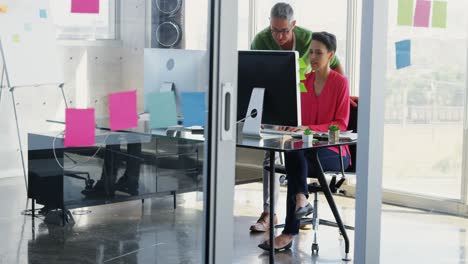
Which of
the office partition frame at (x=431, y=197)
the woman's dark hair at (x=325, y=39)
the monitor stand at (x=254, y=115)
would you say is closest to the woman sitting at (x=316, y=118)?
the woman's dark hair at (x=325, y=39)

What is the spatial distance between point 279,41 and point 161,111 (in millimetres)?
2770

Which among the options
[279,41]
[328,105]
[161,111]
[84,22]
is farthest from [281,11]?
[84,22]

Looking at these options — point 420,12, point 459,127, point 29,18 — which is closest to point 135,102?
point 29,18

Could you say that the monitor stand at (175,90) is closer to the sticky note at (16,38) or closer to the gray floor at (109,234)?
the gray floor at (109,234)

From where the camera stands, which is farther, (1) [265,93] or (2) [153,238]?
(1) [265,93]

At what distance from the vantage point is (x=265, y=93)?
467 cm

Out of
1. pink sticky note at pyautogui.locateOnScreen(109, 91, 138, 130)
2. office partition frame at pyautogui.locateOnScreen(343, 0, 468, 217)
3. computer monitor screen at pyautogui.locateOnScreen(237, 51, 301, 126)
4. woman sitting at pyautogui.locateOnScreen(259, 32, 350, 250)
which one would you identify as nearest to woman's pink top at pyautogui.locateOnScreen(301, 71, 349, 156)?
woman sitting at pyautogui.locateOnScreen(259, 32, 350, 250)

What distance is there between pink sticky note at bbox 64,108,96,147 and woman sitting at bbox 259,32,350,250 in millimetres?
2216

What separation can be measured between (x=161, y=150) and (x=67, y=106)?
1.69ft

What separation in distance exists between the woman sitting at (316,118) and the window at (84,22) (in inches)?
89.7

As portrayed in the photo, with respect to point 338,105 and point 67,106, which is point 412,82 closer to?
point 338,105

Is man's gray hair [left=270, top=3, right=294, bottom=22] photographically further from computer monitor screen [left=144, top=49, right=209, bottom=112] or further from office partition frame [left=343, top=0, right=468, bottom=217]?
computer monitor screen [left=144, top=49, right=209, bottom=112]

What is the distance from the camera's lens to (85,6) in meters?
2.70

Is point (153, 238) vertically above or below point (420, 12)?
below
